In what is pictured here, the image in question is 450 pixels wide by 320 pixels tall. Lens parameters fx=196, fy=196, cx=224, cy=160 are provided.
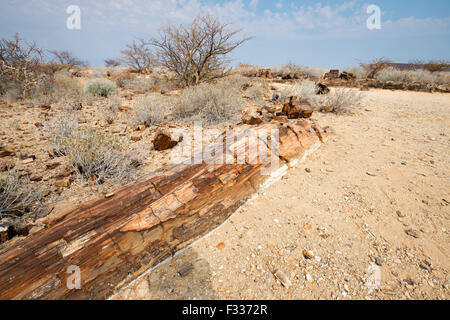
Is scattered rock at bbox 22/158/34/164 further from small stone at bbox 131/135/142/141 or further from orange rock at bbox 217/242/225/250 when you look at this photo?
orange rock at bbox 217/242/225/250

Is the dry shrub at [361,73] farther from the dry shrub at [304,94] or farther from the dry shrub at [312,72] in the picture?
the dry shrub at [304,94]

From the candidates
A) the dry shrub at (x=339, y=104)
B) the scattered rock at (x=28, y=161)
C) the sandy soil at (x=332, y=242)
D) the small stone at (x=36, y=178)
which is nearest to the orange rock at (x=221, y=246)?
the sandy soil at (x=332, y=242)

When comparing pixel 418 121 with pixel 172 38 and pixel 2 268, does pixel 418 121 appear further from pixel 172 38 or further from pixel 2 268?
pixel 172 38

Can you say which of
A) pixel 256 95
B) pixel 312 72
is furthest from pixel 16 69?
pixel 312 72

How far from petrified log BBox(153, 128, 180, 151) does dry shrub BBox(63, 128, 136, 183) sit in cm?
65

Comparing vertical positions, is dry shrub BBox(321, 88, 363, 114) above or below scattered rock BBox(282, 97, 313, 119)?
above

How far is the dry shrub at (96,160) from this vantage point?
A: 2.47 meters

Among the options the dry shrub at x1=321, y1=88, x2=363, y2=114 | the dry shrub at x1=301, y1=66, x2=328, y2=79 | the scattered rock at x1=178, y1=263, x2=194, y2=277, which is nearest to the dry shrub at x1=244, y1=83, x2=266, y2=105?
the dry shrub at x1=321, y1=88, x2=363, y2=114

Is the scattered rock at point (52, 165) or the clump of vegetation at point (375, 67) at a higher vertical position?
the clump of vegetation at point (375, 67)

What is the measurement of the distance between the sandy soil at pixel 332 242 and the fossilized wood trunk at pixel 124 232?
0.13 m

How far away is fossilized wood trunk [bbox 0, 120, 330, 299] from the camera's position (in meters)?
1.18

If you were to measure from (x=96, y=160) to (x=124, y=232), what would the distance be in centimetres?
156

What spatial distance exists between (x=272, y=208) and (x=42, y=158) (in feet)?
11.5
